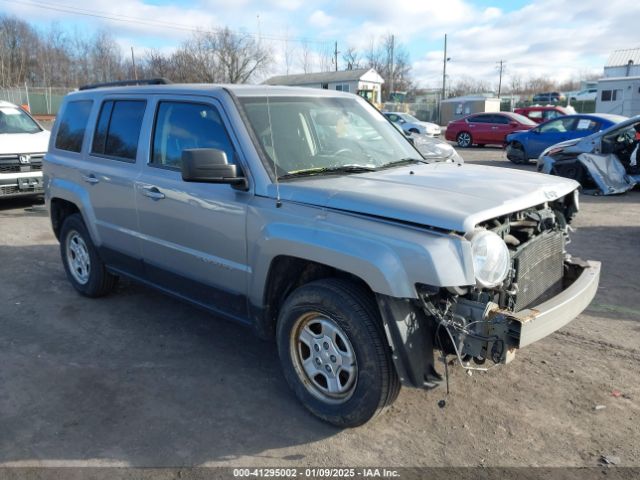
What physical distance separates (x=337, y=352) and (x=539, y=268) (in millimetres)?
1340

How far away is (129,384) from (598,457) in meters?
3.06

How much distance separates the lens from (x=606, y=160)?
11.1 m

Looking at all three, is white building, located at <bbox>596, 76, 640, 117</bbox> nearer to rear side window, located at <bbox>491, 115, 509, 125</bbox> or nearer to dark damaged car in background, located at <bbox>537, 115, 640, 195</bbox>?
rear side window, located at <bbox>491, 115, 509, 125</bbox>

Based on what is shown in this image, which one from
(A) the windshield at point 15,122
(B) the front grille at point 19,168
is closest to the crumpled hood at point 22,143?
(B) the front grille at point 19,168

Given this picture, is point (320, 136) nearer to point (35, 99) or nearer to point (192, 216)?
point (192, 216)

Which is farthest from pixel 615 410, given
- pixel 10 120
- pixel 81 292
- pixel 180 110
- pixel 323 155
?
pixel 10 120

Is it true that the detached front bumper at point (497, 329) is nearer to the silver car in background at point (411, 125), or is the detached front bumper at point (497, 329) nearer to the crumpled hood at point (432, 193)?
the crumpled hood at point (432, 193)

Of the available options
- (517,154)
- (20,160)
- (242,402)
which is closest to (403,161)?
(242,402)

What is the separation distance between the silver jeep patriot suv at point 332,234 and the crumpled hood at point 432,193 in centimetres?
1

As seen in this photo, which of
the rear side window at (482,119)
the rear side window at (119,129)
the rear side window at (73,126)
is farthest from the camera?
the rear side window at (482,119)

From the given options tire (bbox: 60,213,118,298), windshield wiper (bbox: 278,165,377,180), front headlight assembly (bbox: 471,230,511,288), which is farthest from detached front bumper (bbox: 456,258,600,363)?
tire (bbox: 60,213,118,298)

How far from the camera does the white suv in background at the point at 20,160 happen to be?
9719mm

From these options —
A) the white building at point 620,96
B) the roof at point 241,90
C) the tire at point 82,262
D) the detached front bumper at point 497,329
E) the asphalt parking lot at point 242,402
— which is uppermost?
the white building at point 620,96

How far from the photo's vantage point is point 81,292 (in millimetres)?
5617
